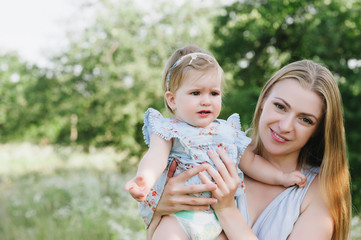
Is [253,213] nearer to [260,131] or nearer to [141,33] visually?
[260,131]

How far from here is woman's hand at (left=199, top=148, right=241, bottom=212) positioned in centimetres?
193

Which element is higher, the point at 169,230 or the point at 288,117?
the point at 288,117

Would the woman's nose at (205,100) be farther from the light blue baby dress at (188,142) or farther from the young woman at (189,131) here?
the light blue baby dress at (188,142)

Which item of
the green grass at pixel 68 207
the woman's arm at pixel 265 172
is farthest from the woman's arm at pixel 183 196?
the green grass at pixel 68 207

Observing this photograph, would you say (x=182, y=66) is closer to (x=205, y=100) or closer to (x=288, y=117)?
(x=205, y=100)

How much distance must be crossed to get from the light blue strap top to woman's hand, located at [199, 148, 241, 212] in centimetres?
19

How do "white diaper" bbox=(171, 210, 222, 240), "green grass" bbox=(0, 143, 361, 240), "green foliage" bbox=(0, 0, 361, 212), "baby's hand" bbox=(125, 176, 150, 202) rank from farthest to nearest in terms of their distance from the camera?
1. "green foliage" bbox=(0, 0, 361, 212)
2. "green grass" bbox=(0, 143, 361, 240)
3. "white diaper" bbox=(171, 210, 222, 240)
4. "baby's hand" bbox=(125, 176, 150, 202)

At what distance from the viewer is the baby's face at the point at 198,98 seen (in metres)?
1.93

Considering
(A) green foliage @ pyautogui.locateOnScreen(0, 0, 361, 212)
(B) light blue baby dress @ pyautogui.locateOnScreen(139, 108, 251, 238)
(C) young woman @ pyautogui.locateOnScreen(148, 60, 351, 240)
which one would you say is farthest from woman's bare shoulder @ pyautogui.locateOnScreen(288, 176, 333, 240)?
(A) green foliage @ pyautogui.locateOnScreen(0, 0, 361, 212)

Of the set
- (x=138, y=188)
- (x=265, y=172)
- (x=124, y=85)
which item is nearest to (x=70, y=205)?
(x=124, y=85)

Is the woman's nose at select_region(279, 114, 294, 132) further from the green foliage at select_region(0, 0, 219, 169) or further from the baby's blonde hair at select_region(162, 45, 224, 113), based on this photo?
the green foliage at select_region(0, 0, 219, 169)

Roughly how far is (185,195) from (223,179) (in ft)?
0.76

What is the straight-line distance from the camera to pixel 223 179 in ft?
6.47

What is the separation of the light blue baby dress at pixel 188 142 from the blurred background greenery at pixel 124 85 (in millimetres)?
2530
